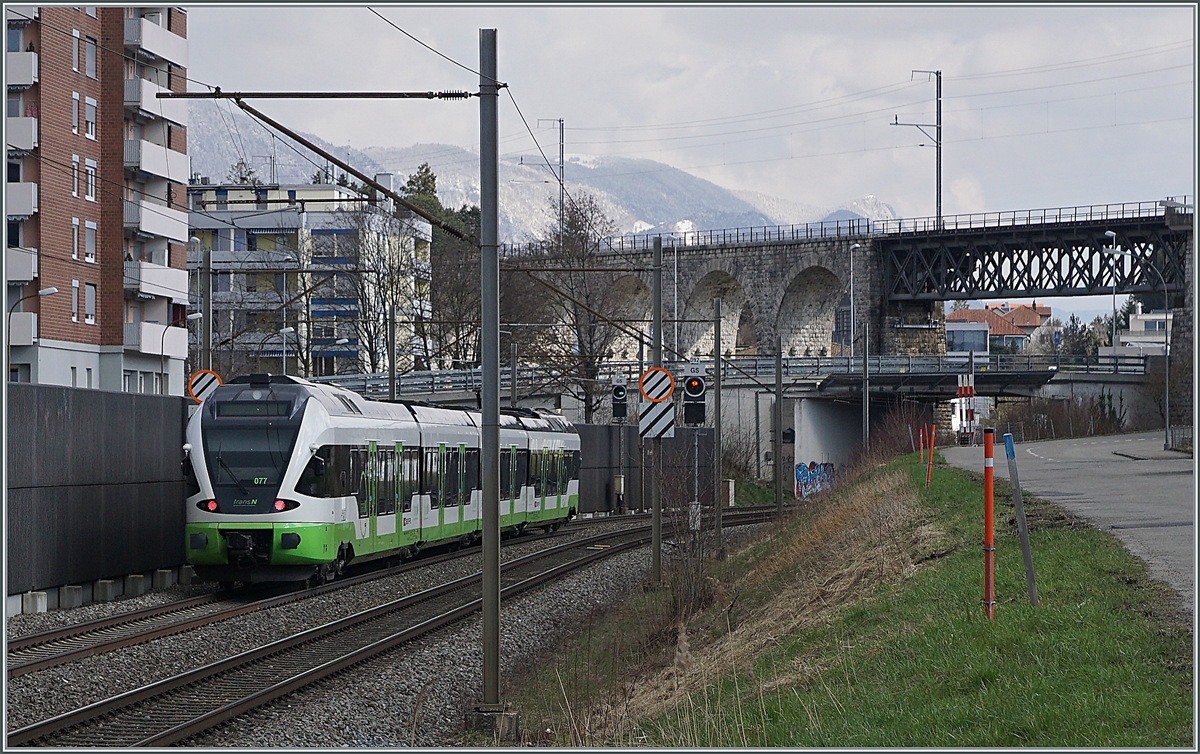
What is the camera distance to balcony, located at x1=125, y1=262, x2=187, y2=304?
59.6 m

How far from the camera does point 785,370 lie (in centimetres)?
7494

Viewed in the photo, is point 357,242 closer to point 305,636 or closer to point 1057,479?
point 1057,479

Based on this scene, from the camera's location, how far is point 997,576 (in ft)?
46.8

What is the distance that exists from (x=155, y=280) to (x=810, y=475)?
29.0 meters

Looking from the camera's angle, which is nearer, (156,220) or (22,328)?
(22,328)

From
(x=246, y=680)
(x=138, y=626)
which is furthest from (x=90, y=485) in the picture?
(x=246, y=680)

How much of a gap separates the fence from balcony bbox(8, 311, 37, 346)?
2976 centimetres

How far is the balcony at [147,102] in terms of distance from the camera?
2297 inches

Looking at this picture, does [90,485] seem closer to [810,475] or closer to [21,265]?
[21,265]

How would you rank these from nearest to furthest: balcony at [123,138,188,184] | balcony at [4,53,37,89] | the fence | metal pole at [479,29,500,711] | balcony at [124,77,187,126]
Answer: metal pole at [479,29,500,711] → the fence → balcony at [4,53,37,89] → balcony at [124,77,187,126] → balcony at [123,138,188,184]

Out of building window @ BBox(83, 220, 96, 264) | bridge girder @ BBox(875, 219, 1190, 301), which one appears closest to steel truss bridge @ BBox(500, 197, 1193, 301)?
bridge girder @ BBox(875, 219, 1190, 301)

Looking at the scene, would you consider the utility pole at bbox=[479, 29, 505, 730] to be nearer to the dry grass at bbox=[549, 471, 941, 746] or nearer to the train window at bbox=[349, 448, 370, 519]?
the dry grass at bbox=[549, 471, 941, 746]

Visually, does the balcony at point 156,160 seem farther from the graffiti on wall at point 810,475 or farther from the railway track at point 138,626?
the railway track at point 138,626

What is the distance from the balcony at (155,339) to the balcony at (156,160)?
627 centimetres
